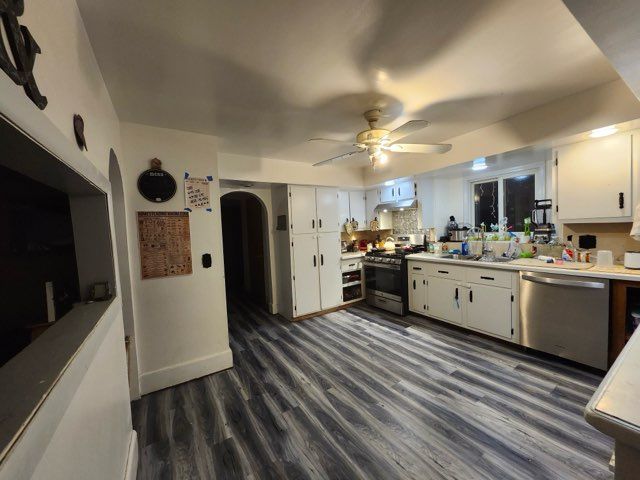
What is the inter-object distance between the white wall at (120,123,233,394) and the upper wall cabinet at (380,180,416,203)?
2.81m

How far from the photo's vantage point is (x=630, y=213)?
2.23 meters

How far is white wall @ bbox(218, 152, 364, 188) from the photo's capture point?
3299 mm

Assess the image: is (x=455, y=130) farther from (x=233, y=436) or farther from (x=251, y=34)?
(x=233, y=436)

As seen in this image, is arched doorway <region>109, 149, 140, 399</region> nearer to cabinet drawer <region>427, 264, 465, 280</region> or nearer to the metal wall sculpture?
the metal wall sculpture

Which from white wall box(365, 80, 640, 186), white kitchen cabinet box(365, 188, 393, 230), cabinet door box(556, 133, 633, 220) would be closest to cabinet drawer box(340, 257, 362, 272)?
white kitchen cabinet box(365, 188, 393, 230)

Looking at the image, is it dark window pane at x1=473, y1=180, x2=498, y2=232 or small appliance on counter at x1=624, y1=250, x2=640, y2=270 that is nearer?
small appliance on counter at x1=624, y1=250, x2=640, y2=270

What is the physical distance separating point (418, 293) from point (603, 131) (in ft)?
8.06

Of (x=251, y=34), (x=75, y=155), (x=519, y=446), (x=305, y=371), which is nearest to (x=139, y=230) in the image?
(x=75, y=155)

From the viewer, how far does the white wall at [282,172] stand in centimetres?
330

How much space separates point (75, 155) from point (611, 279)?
351cm

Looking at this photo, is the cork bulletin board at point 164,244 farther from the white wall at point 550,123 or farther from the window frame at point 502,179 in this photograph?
the window frame at point 502,179

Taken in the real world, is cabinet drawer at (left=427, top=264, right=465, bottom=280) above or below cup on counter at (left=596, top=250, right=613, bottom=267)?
below

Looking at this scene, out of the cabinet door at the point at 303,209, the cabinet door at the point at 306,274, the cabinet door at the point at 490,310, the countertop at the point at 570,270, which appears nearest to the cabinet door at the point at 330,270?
the cabinet door at the point at 306,274

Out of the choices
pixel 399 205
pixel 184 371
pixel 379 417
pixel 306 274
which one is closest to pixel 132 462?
pixel 184 371
